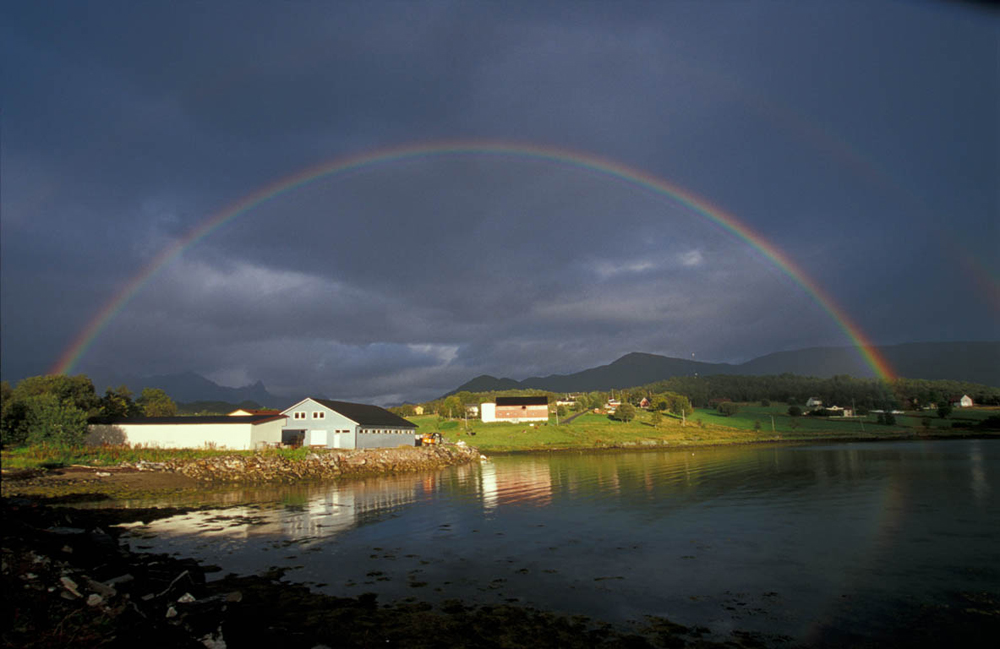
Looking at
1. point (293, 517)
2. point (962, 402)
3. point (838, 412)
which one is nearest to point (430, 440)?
point (293, 517)

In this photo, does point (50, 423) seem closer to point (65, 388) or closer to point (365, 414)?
point (65, 388)

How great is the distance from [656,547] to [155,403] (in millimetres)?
133682

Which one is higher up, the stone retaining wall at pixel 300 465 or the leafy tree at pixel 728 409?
the stone retaining wall at pixel 300 465

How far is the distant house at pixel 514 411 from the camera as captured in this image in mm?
150125

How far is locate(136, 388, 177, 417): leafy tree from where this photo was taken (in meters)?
119

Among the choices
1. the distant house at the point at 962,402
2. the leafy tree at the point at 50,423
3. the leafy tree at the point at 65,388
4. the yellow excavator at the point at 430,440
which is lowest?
the distant house at the point at 962,402

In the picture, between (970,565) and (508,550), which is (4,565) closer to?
(508,550)

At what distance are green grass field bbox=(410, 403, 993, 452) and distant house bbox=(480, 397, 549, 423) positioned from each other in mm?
11542

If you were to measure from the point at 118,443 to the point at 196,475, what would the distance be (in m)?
18.9

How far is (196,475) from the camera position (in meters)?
48.8

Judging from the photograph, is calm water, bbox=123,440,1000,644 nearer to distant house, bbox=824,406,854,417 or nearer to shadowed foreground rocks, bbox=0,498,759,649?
shadowed foreground rocks, bbox=0,498,759,649

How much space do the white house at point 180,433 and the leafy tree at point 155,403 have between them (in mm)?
64845

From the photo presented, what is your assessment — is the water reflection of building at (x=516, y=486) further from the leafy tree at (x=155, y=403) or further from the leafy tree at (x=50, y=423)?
the leafy tree at (x=155, y=403)

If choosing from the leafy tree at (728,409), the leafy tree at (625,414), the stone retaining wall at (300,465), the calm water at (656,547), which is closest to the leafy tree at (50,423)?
the stone retaining wall at (300,465)
